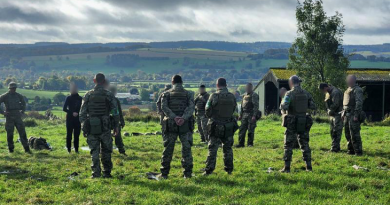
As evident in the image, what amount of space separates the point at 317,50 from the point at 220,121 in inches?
1040

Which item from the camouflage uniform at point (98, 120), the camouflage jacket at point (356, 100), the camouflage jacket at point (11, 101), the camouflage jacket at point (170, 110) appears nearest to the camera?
the camouflage jacket at point (170, 110)

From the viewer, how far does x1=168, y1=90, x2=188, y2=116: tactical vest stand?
403 inches

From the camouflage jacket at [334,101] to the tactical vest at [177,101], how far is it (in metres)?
6.15

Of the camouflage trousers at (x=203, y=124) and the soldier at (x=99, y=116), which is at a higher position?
the soldier at (x=99, y=116)

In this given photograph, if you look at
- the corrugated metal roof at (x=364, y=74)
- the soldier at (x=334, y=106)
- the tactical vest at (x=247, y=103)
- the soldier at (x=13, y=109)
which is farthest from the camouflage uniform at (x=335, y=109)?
the corrugated metal roof at (x=364, y=74)

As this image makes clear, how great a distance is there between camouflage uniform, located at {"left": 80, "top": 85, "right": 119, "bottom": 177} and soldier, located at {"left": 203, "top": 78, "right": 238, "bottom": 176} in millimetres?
2527

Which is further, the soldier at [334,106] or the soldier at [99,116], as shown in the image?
the soldier at [334,106]

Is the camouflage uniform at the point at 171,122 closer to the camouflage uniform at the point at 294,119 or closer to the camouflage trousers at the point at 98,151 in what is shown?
the camouflage trousers at the point at 98,151

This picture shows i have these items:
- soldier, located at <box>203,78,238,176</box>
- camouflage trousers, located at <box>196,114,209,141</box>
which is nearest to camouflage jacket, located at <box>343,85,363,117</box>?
soldier, located at <box>203,78,238,176</box>

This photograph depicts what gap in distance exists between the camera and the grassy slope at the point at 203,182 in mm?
8133

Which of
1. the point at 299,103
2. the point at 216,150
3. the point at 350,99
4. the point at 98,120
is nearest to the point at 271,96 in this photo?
the point at 350,99

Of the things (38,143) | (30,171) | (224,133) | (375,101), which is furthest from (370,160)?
(375,101)

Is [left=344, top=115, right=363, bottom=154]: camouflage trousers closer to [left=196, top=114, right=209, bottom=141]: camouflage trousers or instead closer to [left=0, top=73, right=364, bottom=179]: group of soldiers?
[left=0, top=73, right=364, bottom=179]: group of soldiers

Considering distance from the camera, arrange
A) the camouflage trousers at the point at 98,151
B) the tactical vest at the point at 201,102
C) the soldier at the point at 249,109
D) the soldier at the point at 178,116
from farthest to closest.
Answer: the tactical vest at the point at 201,102 → the soldier at the point at 249,109 → the camouflage trousers at the point at 98,151 → the soldier at the point at 178,116
